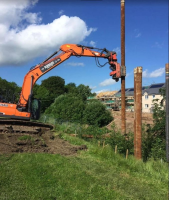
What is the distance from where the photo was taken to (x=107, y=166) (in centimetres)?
748

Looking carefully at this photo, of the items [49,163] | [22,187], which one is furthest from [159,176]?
[22,187]

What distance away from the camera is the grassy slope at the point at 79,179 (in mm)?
4702

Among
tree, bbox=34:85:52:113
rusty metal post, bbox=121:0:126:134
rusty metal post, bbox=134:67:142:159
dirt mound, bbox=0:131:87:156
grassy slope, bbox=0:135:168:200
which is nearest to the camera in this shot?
grassy slope, bbox=0:135:168:200

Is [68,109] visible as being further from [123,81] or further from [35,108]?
[123,81]

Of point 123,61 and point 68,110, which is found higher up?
point 123,61

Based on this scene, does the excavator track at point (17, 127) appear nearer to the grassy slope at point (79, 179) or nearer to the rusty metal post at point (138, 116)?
the grassy slope at point (79, 179)

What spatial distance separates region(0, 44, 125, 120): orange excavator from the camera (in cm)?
1230

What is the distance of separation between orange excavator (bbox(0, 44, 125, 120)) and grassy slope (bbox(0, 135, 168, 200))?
16.3ft

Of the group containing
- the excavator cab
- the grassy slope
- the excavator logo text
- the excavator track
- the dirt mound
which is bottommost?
the grassy slope

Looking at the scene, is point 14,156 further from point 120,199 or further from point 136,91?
point 136,91

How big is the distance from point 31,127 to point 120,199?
9633 millimetres

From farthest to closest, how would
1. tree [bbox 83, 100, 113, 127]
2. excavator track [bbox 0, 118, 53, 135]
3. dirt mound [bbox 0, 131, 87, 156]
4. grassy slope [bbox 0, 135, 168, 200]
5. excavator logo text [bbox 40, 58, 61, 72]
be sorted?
tree [bbox 83, 100, 113, 127] < excavator logo text [bbox 40, 58, 61, 72] < excavator track [bbox 0, 118, 53, 135] < dirt mound [bbox 0, 131, 87, 156] < grassy slope [bbox 0, 135, 168, 200]

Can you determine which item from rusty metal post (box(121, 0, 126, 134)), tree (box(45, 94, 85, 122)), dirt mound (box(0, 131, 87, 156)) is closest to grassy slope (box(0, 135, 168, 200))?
dirt mound (box(0, 131, 87, 156))

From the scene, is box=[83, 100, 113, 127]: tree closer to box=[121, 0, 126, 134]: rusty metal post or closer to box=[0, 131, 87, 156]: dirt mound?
box=[121, 0, 126, 134]: rusty metal post
